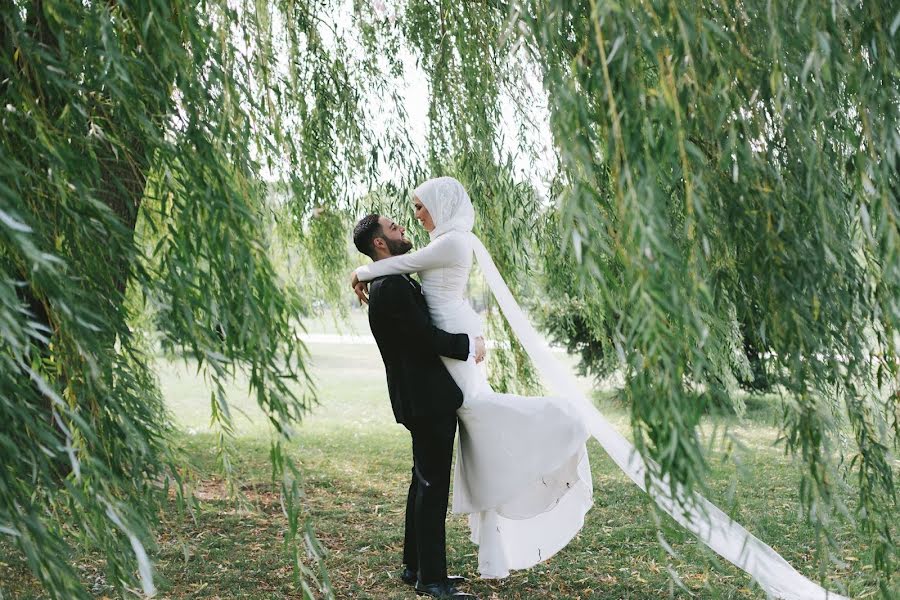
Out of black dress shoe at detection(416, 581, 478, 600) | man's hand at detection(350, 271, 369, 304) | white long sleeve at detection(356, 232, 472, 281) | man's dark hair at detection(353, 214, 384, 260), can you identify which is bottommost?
black dress shoe at detection(416, 581, 478, 600)

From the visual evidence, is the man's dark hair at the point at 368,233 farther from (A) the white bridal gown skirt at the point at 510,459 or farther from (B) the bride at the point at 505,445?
(A) the white bridal gown skirt at the point at 510,459

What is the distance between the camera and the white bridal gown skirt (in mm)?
3221

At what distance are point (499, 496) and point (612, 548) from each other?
128 cm

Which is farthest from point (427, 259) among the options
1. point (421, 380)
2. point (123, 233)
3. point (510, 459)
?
point (123, 233)

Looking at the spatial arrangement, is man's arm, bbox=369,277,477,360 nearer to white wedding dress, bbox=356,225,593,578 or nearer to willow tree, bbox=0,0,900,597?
white wedding dress, bbox=356,225,593,578

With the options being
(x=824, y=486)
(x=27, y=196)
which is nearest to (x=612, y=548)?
(x=824, y=486)

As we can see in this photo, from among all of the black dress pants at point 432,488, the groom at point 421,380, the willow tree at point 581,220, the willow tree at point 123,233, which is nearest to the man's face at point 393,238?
the groom at point 421,380

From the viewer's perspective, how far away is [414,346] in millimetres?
3223

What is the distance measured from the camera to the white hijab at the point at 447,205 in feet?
10.7

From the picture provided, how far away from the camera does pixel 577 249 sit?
5.53ft

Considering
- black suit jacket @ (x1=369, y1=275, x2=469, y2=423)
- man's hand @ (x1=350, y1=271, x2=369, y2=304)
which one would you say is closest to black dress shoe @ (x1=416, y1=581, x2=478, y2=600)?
black suit jacket @ (x1=369, y1=275, x2=469, y2=423)

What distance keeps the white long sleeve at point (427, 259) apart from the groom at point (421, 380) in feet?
0.11

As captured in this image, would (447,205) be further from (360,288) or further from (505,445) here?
(505,445)

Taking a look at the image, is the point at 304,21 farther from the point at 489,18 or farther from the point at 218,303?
the point at 218,303
